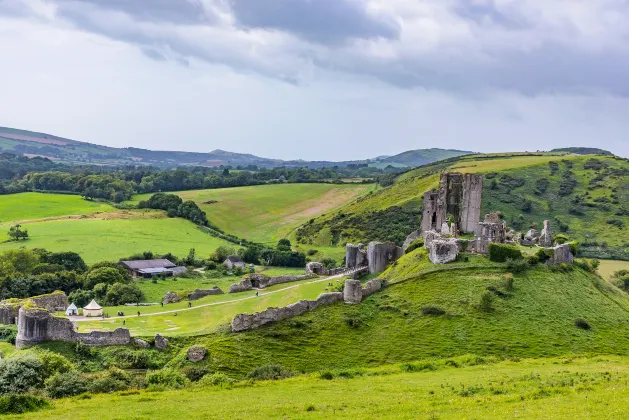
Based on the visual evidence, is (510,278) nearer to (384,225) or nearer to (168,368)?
(168,368)

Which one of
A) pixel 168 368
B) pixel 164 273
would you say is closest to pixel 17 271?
pixel 164 273

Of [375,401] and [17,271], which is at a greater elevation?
[375,401]

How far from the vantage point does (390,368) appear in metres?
41.4

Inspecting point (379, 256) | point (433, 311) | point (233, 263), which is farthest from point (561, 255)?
point (233, 263)

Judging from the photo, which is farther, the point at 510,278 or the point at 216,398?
the point at 510,278

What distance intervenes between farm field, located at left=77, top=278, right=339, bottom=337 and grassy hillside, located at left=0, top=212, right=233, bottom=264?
5741 cm

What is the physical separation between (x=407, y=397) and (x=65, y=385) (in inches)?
759

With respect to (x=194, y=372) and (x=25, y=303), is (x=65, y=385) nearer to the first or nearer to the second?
(x=194, y=372)

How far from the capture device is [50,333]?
47.7m

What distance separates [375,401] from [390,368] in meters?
11.5

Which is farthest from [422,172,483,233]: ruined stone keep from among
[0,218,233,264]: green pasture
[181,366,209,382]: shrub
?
[0,218,233,264]: green pasture

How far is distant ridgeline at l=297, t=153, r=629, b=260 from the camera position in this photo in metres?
131

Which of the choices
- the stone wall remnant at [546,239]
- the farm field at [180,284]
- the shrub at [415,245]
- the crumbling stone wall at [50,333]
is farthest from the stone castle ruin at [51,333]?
the stone wall remnant at [546,239]

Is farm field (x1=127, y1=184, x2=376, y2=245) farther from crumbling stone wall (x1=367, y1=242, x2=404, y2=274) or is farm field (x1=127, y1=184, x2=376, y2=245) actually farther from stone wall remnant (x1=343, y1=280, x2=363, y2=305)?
stone wall remnant (x1=343, y1=280, x2=363, y2=305)
